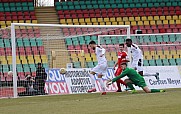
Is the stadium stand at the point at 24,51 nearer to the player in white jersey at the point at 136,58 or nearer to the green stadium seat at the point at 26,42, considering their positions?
the green stadium seat at the point at 26,42

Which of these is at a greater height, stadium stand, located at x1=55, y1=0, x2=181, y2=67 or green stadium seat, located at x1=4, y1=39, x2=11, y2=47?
stadium stand, located at x1=55, y1=0, x2=181, y2=67

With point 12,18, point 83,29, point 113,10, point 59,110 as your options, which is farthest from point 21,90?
point 113,10

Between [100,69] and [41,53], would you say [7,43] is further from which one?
[100,69]

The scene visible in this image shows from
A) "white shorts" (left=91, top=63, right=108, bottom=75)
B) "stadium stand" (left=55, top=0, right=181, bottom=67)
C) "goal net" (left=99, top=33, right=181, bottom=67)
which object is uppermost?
"stadium stand" (left=55, top=0, right=181, bottom=67)

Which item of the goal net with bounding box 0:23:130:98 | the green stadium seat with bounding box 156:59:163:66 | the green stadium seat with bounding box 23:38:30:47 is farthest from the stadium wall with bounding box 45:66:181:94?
the green stadium seat with bounding box 156:59:163:66

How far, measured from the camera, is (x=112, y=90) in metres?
20.3

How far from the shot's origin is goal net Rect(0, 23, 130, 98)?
1833 centimetres

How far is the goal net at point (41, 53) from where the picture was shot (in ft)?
60.1

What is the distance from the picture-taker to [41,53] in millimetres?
20500

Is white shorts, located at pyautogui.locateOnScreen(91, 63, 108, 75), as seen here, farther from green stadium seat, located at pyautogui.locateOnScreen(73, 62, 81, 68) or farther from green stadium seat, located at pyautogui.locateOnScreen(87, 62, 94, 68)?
green stadium seat, located at pyautogui.locateOnScreen(87, 62, 94, 68)

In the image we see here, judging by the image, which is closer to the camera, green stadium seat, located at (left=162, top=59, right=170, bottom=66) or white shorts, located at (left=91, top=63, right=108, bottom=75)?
white shorts, located at (left=91, top=63, right=108, bottom=75)

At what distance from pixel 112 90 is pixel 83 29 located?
279cm

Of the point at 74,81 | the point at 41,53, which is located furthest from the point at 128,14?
the point at 74,81

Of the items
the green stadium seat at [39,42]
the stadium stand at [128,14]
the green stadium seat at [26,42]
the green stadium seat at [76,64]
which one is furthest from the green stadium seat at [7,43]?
the stadium stand at [128,14]
